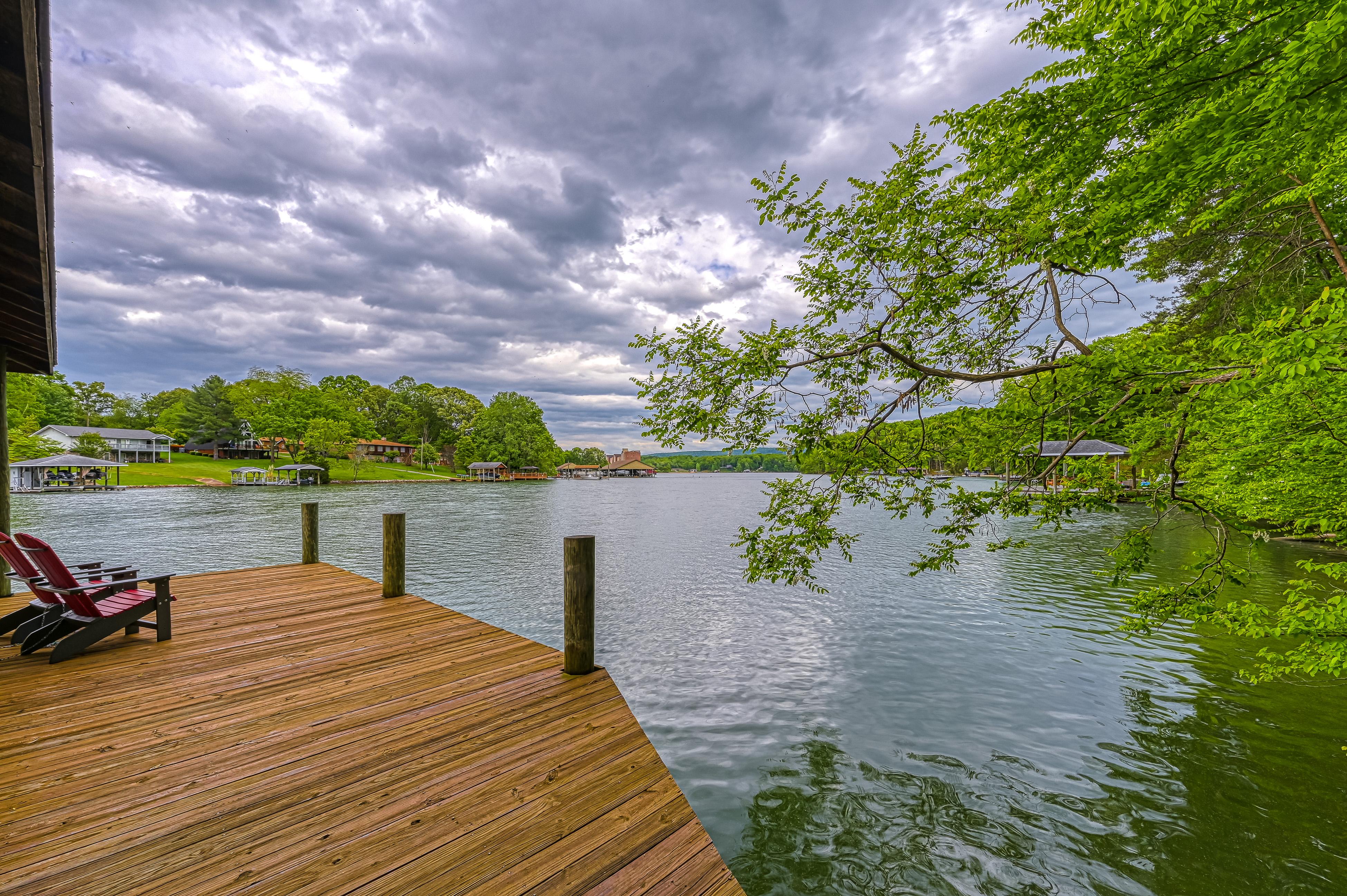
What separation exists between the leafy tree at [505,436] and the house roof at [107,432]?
1330 inches

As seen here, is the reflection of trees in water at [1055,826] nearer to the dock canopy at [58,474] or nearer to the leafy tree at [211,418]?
the dock canopy at [58,474]

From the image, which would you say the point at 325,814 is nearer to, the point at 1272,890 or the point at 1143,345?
the point at 1272,890

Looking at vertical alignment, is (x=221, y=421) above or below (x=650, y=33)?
below

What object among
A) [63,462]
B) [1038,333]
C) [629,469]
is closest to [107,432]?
[63,462]

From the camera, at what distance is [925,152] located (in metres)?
4.40

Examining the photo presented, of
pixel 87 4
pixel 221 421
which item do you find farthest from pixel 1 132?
pixel 221 421

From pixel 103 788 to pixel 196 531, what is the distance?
2282cm

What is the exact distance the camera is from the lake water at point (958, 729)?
11.3ft

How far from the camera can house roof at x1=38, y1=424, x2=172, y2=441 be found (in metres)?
49.1

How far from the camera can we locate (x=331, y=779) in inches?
94.8

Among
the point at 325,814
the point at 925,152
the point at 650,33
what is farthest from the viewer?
the point at 650,33

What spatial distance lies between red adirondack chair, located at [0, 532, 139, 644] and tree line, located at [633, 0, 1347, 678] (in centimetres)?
521

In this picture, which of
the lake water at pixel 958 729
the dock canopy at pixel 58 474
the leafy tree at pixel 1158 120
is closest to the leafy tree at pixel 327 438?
the dock canopy at pixel 58 474

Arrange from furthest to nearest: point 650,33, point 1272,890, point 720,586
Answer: point 720,586
point 650,33
point 1272,890
